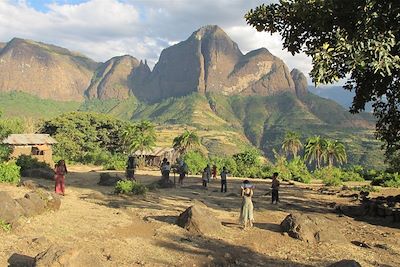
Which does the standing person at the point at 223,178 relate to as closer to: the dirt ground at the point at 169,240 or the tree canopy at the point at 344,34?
the dirt ground at the point at 169,240

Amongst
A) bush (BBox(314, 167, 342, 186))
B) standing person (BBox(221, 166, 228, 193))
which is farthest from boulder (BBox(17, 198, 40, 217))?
bush (BBox(314, 167, 342, 186))

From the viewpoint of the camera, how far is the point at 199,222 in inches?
511

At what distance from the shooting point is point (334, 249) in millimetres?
11688

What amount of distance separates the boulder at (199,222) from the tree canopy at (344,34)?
559 cm

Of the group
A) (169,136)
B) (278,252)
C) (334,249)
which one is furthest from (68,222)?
(169,136)

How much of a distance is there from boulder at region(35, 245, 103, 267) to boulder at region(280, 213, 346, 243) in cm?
690

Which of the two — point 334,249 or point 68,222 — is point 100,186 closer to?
point 68,222

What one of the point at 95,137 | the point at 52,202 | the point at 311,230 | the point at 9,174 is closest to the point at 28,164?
the point at 9,174

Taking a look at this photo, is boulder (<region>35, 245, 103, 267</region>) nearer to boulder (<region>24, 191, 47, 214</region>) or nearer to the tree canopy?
boulder (<region>24, 191, 47, 214</region>)

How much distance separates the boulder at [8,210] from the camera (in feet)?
36.6

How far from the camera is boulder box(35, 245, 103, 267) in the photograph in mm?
7847

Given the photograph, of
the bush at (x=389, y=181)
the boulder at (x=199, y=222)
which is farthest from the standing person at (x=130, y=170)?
the bush at (x=389, y=181)

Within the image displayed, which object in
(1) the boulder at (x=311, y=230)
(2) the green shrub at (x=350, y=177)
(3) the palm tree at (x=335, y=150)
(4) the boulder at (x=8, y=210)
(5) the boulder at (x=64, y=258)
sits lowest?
(2) the green shrub at (x=350, y=177)

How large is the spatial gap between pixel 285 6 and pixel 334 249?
831cm
